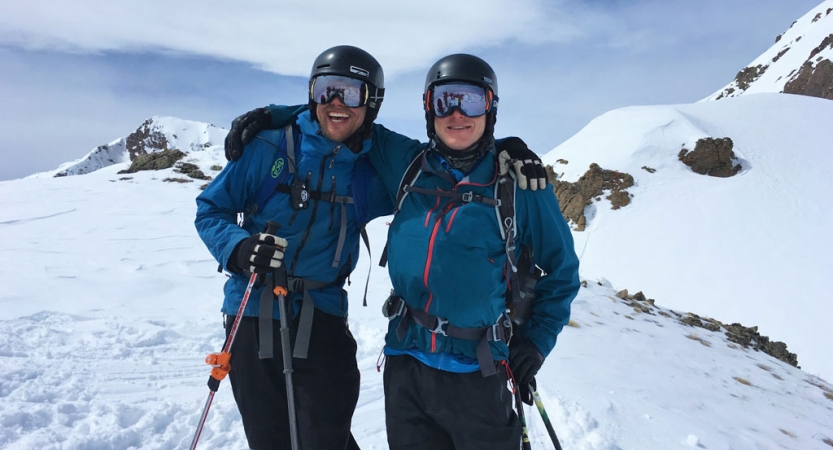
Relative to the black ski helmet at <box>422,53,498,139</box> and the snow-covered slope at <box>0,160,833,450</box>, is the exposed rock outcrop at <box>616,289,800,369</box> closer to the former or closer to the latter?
the snow-covered slope at <box>0,160,833,450</box>

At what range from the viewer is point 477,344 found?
248 centimetres

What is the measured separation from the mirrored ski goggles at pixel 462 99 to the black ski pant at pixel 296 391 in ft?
5.22

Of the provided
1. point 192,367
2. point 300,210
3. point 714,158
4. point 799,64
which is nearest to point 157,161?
point 192,367

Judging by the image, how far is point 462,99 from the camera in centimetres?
276

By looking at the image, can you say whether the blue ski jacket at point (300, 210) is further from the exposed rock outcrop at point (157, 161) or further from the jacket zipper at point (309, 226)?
the exposed rock outcrop at point (157, 161)

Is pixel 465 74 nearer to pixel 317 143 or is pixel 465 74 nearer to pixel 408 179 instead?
pixel 408 179

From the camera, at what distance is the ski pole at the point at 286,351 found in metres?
2.60

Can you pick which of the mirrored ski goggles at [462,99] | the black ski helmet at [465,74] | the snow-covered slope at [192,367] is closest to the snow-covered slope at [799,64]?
the snow-covered slope at [192,367]

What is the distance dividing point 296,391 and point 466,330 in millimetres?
1213

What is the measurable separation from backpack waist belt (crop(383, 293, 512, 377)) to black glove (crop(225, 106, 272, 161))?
1.42 m

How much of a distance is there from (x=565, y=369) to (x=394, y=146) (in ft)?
15.5

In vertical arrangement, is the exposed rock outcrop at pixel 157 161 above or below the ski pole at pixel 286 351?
above

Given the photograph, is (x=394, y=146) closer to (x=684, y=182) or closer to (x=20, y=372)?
(x=20, y=372)

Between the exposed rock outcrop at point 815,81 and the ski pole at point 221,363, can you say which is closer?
the ski pole at point 221,363
